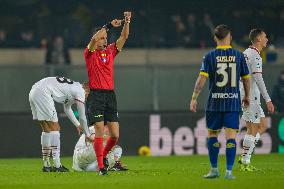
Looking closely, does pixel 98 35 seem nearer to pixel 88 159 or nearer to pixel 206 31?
pixel 88 159

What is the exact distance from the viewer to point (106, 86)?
567 inches

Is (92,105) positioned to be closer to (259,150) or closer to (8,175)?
(8,175)

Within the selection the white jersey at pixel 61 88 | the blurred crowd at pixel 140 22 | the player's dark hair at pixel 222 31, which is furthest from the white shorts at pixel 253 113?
the blurred crowd at pixel 140 22

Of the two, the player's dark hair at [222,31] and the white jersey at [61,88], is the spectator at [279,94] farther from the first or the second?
the player's dark hair at [222,31]

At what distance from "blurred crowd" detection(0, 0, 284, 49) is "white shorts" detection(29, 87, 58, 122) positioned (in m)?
7.97

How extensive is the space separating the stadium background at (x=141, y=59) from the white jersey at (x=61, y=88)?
578 centimetres

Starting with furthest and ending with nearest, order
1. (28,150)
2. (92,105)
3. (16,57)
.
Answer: (16,57) < (28,150) < (92,105)

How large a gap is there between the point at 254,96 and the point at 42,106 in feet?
12.0

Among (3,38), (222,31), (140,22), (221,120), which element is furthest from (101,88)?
(3,38)

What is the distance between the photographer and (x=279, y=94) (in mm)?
22266

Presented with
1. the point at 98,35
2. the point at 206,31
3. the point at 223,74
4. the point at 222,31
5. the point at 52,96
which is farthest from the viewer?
the point at 206,31

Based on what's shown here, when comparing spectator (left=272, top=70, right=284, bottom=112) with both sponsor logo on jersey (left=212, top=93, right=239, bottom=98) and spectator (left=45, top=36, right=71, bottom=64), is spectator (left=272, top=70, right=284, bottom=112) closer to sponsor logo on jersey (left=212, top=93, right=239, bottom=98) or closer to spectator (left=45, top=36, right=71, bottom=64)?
spectator (left=45, top=36, right=71, bottom=64)

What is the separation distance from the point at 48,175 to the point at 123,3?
437 inches

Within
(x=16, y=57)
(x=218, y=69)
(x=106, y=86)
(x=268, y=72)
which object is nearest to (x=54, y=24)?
(x=16, y=57)
